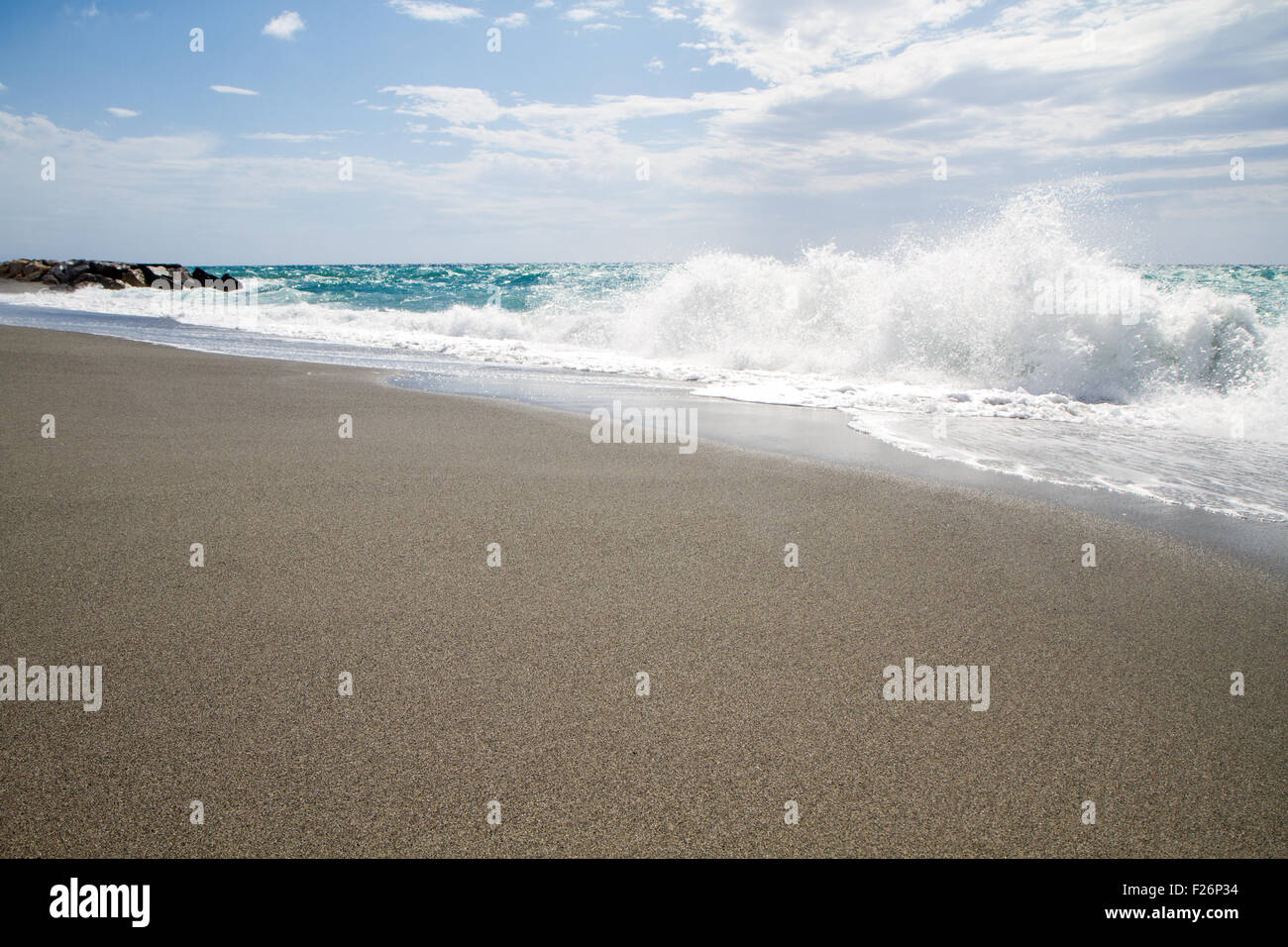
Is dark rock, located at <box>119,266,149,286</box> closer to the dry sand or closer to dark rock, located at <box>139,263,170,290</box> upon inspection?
dark rock, located at <box>139,263,170,290</box>

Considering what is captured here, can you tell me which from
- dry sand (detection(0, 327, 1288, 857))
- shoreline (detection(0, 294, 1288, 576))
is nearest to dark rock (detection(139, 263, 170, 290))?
shoreline (detection(0, 294, 1288, 576))

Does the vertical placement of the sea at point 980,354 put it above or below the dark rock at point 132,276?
below

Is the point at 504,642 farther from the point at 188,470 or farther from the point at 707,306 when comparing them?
the point at 707,306

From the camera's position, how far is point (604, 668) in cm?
294

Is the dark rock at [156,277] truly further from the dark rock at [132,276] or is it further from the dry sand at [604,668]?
the dry sand at [604,668]

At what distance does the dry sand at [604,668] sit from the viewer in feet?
7.04

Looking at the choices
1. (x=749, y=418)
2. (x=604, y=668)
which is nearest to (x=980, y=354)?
(x=749, y=418)

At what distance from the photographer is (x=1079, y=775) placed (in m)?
2.39

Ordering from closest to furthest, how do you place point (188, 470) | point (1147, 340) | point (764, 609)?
1. point (764, 609)
2. point (188, 470)
3. point (1147, 340)
